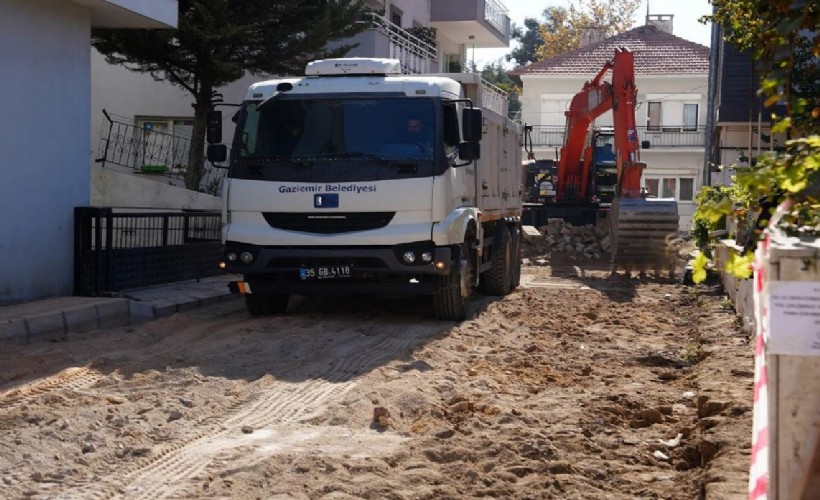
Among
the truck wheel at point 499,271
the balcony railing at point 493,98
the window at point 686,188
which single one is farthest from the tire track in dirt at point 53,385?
the window at point 686,188


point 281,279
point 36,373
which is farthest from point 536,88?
point 36,373

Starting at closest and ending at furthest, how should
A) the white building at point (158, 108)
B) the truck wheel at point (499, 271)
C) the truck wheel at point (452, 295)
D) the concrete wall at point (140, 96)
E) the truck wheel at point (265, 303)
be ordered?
the truck wheel at point (452, 295) → the truck wheel at point (265, 303) → the truck wheel at point (499, 271) → the white building at point (158, 108) → the concrete wall at point (140, 96)

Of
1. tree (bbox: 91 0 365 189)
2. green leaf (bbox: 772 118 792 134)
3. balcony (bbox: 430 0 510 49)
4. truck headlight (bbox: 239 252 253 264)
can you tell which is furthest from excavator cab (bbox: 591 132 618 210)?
green leaf (bbox: 772 118 792 134)

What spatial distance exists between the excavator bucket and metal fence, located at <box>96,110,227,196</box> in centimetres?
862

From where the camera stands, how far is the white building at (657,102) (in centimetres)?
4834

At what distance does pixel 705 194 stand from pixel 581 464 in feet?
39.4

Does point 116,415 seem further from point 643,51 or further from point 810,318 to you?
point 643,51

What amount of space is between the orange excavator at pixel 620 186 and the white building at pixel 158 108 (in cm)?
373

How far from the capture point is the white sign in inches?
157

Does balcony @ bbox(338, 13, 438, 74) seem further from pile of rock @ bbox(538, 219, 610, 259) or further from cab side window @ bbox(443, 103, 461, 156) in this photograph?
cab side window @ bbox(443, 103, 461, 156)

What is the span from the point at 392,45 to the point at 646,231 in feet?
33.2

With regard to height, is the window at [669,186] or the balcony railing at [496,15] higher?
the balcony railing at [496,15]

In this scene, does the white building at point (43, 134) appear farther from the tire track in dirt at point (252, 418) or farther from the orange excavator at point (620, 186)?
the orange excavator at point (620, 186)

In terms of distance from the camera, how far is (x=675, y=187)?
48.6 metres
